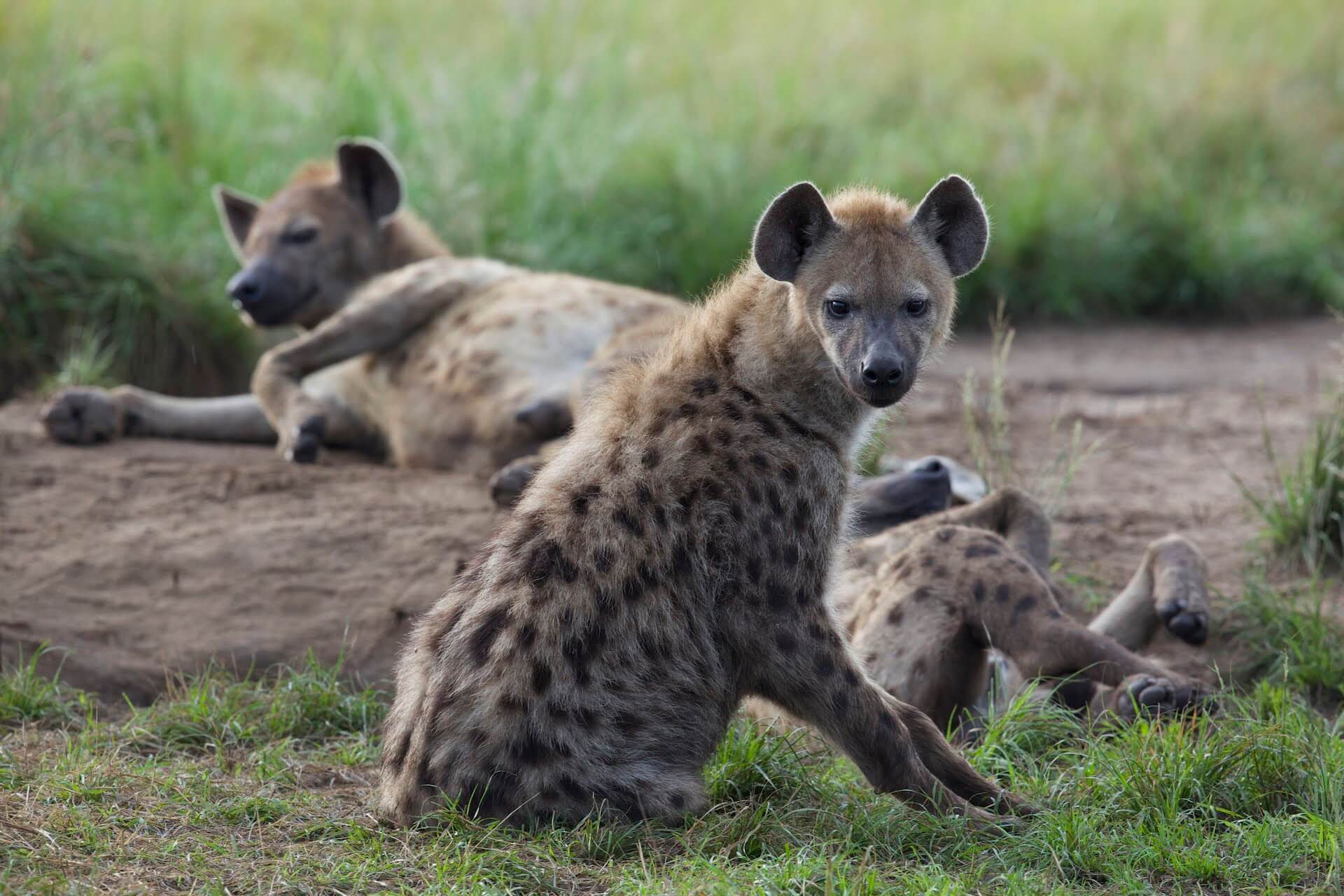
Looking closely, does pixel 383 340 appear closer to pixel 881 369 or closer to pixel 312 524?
pixel 312 524

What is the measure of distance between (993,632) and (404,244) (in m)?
3.36

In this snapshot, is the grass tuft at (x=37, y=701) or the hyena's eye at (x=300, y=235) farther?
the hyena's eye at (x=300, y=235)

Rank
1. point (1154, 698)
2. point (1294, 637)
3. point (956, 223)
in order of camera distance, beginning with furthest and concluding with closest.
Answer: point (1294, 637), point (1154, 698), point (956, 223)

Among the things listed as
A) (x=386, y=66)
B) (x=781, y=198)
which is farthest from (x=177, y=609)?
(x=386, y=66)

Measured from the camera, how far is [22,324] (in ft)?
21.6

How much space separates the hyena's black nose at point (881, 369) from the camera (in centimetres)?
311

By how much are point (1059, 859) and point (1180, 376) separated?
4539mm

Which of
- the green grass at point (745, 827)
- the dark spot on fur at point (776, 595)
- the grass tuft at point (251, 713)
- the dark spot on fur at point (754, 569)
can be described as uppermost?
the dark spot on fur at point (754, 569)

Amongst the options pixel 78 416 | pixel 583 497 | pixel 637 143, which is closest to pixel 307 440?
pixel 78 416

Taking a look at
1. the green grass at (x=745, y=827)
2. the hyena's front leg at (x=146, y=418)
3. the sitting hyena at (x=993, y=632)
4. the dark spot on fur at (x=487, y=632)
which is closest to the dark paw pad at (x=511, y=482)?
the sitting hyena at (x=993, y=632)

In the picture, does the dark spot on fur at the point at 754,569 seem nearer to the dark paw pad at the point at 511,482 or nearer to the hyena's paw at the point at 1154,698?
the hyena's paw at the point at 1154,698

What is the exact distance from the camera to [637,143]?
820cm

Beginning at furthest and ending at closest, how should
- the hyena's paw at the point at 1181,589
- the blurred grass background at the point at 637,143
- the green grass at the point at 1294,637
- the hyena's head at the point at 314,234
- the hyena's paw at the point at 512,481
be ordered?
the blurred grass background at the point at 637,143 < the hyena's head at the point at 314,234 < the hyena's paw at the point at 512,481 < the hyena's paw at the point at 1181,589 < the green grass at the point at 1294,637

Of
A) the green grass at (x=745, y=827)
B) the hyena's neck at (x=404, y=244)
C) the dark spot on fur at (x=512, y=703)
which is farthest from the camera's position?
the hyena's neck at (x=404, y=244)
